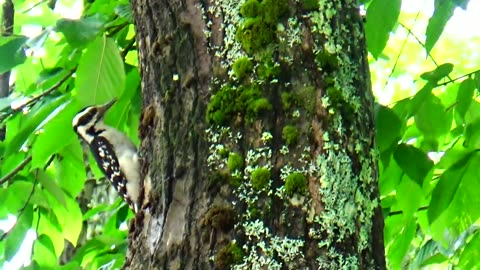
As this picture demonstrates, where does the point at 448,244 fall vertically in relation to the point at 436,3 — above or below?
below

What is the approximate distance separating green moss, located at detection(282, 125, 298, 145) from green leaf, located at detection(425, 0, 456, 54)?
872 millimetres

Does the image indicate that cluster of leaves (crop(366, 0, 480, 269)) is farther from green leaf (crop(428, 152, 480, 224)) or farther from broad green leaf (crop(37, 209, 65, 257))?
broad green leaf (crop(37, 209, 65, 257))

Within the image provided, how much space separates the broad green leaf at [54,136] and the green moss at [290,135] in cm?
111

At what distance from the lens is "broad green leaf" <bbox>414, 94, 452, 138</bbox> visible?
113 inches

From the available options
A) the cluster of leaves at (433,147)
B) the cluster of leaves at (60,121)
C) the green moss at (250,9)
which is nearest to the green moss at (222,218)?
the green moss at (250,9)

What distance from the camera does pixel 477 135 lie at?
2959 millimetres

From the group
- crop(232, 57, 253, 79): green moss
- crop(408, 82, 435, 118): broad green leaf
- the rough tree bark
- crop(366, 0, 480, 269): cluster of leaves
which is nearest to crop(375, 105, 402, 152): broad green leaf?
crop(366, 0, 480, 269): cluster of leaves

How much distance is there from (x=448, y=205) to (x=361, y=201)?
997 mm

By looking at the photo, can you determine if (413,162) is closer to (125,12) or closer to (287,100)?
(287,100)

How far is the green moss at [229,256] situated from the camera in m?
1.87

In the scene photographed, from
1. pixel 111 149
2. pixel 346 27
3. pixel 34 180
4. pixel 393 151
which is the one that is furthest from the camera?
pixel 111 149

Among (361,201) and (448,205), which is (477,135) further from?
(361,201)

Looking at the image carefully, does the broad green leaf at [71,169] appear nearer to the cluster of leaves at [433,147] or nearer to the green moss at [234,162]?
the cluster of leaves at [433,147]

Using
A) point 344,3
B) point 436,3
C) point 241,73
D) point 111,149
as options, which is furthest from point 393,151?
point 111,149
